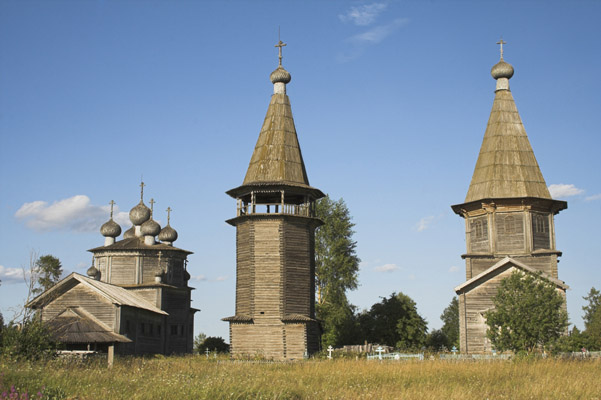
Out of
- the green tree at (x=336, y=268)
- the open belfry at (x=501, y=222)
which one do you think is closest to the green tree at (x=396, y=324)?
the green tree at (x=336, y=268)

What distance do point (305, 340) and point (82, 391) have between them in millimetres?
20258

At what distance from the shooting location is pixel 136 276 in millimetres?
46844

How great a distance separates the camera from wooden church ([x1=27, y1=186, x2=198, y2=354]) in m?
35.2

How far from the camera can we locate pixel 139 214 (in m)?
50.2

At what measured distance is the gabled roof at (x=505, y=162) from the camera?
1431 inches

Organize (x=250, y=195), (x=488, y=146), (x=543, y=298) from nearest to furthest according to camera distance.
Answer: (x=543, y=298) < (x=250, y=195) < (x=488, y=146)

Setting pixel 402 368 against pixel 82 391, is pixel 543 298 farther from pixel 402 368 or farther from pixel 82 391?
pixel 82 391

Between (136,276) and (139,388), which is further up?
(136,276)

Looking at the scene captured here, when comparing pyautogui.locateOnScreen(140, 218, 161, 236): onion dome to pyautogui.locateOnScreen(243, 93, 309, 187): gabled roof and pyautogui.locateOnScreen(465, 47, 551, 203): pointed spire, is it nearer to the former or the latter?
pyautogui.locateOnScreen(243, 93, 309, 187): gabled roof

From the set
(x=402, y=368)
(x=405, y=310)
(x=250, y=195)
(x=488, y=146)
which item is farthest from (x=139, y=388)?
(x=405, y=310)

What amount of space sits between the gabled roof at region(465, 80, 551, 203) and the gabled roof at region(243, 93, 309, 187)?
9447mm

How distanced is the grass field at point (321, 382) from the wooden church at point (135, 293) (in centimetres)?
1611

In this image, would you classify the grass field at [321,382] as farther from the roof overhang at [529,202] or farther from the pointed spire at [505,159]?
the pointed spire at [505,159]

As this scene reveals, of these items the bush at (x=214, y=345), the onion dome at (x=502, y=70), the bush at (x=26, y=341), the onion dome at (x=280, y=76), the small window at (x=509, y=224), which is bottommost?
the bush at (x=214, y=345)
